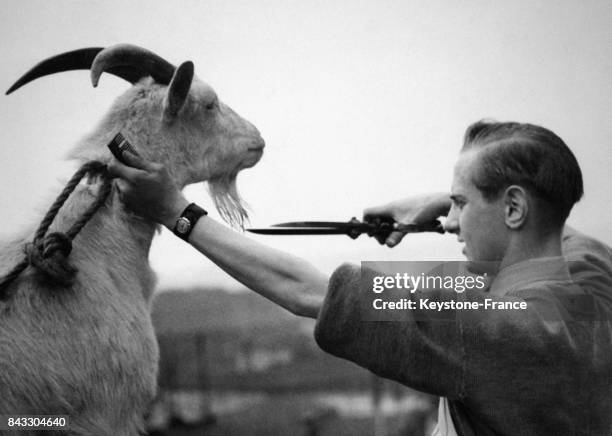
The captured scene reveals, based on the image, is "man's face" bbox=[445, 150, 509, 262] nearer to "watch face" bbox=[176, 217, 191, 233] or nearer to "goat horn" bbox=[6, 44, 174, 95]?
"watch face" bbox=[176, 217, 191, 233]

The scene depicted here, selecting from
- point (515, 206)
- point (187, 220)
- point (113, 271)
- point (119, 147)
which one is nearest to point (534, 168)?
point (515, 206)

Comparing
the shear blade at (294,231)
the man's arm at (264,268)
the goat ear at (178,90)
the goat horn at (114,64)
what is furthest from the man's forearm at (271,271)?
the goat horn at (114,64)

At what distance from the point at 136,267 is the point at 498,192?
0.98 m

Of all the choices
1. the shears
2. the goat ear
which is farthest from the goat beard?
the shears

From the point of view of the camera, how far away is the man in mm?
1612

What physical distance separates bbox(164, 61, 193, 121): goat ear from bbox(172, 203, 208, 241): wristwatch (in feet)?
1.72

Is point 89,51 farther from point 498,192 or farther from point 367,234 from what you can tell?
point 498,192

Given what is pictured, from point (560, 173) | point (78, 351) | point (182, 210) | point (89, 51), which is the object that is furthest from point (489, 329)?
point (89, 51)

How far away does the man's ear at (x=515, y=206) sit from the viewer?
180cm

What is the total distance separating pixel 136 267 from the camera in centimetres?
220

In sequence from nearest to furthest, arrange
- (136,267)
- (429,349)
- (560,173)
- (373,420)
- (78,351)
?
(429,349) → (560,173) → (78,351) → (136,267) → (373,420)

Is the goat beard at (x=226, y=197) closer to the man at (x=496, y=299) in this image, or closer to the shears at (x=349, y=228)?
the shears at (x=349, y=228)

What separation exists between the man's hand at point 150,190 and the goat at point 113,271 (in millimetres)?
239

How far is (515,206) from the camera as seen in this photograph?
1.81 meters
